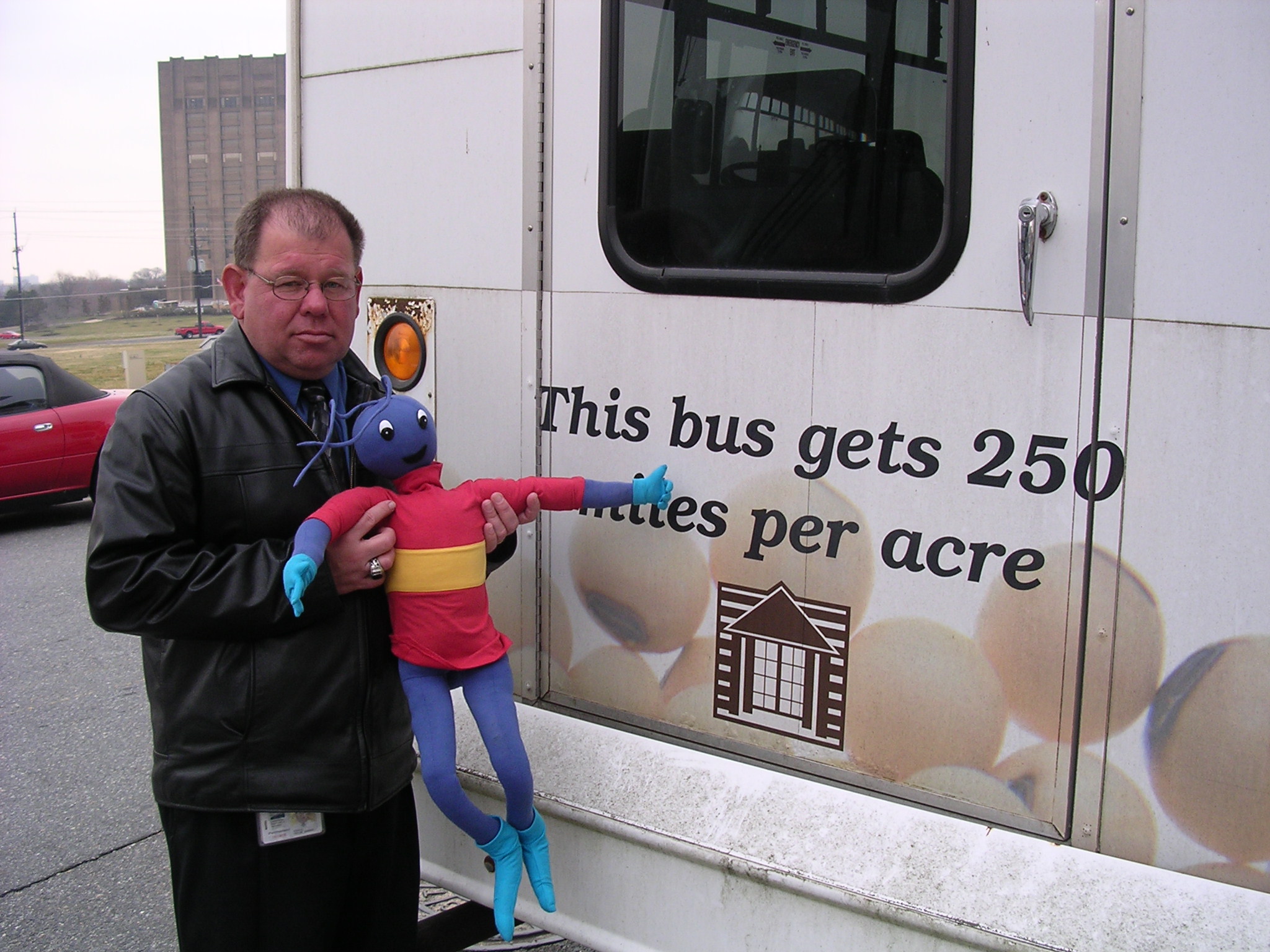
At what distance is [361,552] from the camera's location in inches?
74.7

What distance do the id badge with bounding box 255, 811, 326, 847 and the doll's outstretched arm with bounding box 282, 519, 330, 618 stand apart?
381 mm

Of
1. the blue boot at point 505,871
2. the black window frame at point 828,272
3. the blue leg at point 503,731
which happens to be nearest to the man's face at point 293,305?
the black window frame at point 828,272

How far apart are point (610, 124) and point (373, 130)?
2.12ft

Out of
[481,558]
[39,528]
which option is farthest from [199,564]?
[39,528]

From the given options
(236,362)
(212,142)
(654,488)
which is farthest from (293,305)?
(212,142)

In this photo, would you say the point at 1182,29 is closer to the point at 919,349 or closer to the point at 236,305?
the point at 919,349

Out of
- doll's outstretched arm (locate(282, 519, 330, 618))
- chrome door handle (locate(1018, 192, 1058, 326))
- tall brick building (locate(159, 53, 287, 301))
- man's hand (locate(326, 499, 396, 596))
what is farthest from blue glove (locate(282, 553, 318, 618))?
tall brick building (locate(159, 53, 287, 301))

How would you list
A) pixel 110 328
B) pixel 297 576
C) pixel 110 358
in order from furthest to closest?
1. pixel 110 328
2. pixel 110 358
3. pixel 297 576

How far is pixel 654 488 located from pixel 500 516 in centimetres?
29

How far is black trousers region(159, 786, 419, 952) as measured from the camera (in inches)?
74.4

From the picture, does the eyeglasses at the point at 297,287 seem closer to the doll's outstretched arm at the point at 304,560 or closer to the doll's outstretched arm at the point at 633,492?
the doll's outstretched arm at the point at 304,560

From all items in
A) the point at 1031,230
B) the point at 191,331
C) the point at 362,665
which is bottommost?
the point at 362,665

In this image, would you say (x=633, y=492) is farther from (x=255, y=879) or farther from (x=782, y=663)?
(x=255, y=879)

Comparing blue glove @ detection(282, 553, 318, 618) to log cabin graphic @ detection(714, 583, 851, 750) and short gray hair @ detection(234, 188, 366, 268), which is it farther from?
log cabin graphic @ detection(714, 583, 851, 750)
